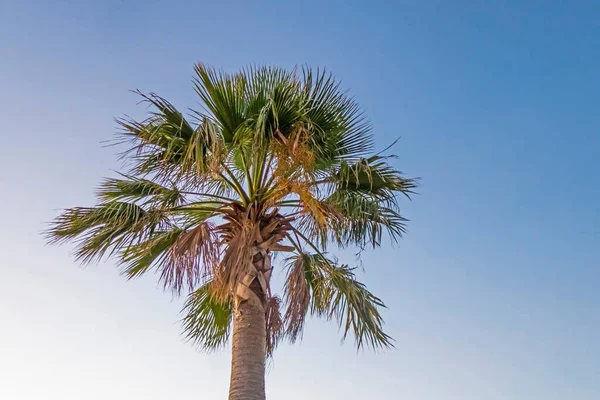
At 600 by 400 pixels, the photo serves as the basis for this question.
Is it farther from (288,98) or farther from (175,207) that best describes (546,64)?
(175,207)

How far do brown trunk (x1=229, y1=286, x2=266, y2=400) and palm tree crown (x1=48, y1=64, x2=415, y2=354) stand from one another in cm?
17

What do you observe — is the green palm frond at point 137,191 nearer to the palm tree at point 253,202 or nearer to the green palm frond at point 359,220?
the palm tree at point 253,202

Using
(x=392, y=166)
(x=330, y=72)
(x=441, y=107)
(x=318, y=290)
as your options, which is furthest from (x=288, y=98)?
(x=441, y=107)

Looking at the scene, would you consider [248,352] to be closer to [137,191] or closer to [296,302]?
[296,302]

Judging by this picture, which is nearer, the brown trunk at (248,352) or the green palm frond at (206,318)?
the brown trunk at (248,352)

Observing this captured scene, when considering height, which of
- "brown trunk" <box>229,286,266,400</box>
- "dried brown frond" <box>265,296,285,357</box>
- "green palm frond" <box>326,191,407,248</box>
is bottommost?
"brown trunk" <box>229,286,266,400</box>

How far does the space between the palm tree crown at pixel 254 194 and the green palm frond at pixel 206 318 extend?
129cm

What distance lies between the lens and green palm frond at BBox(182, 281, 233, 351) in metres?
8.55

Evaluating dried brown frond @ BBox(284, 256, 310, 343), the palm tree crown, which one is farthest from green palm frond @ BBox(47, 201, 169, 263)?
dried brown frond @ BBox(284, 256, 310, 343)

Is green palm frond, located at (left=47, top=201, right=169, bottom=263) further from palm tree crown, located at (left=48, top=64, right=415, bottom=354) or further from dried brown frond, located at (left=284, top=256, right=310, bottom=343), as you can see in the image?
dried brown frond, located at (left=284, top=256, right=310, bottom=343)

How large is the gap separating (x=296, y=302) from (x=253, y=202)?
1528 mm

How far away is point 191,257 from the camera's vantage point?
21.6 ft

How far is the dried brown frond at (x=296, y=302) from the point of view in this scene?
23.7 feet

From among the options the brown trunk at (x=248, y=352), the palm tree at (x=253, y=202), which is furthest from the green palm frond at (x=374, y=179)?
the brown trunk at (x=248, y=352)
